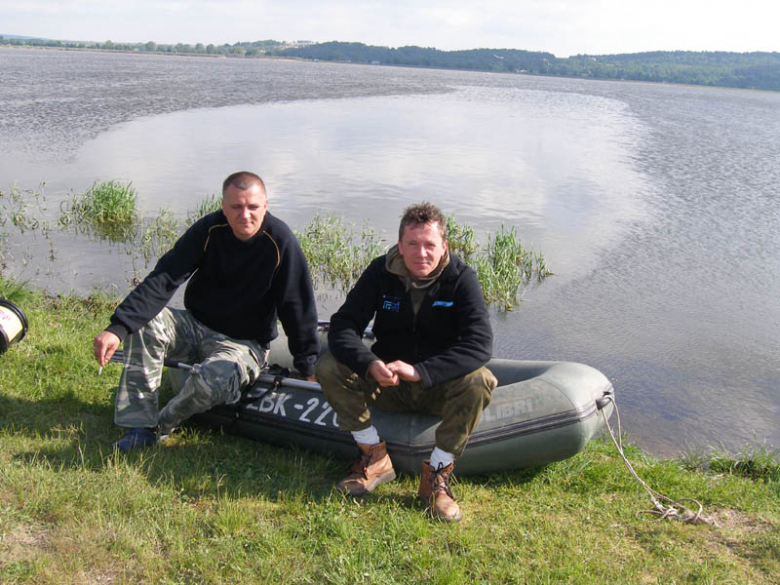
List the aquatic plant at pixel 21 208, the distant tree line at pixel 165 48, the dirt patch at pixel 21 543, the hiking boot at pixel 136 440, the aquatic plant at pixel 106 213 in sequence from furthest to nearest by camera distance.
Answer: the distant tree line at pixel 165 48
the aquatic plant at pixel 106 213
the aquatic plant at pixel 21 208
the hiking boot at pixel 136 440
the dirt patch at pixel 21 543

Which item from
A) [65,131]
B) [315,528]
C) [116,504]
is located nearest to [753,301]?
[315,528]

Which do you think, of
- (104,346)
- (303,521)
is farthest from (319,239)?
(303,521)

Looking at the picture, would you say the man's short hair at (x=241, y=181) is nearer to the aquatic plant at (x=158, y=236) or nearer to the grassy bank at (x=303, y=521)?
the grassy bank at (x=303, y=521)

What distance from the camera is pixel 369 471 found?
11.3 feet

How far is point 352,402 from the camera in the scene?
3.43m

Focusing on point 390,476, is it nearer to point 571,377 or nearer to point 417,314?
point 417,314

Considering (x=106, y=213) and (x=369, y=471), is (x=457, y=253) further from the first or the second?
(x=369, y=471)

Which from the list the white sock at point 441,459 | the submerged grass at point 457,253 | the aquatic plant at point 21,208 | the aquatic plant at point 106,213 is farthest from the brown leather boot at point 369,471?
the aquatic plant at point 21,208

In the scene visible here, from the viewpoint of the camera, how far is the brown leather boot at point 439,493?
323 cm

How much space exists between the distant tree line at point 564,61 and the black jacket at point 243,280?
297 ft

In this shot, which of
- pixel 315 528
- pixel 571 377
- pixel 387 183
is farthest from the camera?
pixel 387 183

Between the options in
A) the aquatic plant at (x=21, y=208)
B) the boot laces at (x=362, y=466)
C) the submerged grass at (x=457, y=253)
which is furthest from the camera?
the aquatic plant at (x=21, y=208)

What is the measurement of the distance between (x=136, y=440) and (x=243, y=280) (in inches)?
39.9

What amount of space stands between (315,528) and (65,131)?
17452mm
